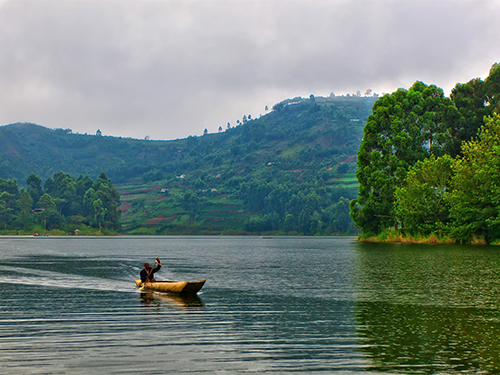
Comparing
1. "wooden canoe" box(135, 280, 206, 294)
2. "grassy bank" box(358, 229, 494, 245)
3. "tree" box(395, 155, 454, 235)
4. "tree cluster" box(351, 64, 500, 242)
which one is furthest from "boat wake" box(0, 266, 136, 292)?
"grassy bank" box(358, 229, 494, 245)

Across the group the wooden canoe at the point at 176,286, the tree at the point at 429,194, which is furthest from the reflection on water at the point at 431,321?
the tree at the point at 429,194

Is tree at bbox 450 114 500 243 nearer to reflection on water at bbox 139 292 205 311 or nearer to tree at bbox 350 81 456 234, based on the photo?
tree at bbox 350 81 456 234

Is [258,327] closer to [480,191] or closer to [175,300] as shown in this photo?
[175,300]

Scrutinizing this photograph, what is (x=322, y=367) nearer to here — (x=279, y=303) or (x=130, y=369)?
(x=130, y=369)

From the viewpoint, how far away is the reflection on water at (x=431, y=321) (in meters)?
16.8

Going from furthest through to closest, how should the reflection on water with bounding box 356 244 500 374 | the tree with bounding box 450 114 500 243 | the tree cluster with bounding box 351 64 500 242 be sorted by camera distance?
the tree cluster with bounding box 351 64 500 242
the tree with bounding box 450 114 500 243
the reflection on water with bounding box 356 244 500 374

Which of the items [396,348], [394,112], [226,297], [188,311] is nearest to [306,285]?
[226,297]

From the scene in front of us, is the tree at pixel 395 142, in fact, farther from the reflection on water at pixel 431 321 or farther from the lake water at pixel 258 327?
the lake water at pixel 258 327

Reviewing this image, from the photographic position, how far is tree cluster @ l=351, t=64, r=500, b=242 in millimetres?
105688

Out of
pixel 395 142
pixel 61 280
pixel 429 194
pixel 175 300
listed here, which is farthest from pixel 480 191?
pixel 175 300

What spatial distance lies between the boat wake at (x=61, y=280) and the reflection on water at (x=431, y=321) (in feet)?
66.8

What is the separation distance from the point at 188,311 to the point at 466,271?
32.3 metres

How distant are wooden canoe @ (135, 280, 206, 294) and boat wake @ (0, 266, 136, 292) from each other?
2.67 meters

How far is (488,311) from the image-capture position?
27172 millimetres
